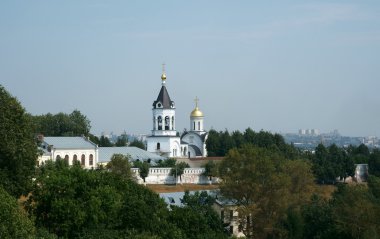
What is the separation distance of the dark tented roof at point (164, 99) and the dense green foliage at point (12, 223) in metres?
51.7

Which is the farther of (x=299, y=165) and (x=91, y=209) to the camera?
(x=299, y=165)

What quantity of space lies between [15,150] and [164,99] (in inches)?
1804

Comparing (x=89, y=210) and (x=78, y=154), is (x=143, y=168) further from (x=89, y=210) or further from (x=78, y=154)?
(x=89, y=210)

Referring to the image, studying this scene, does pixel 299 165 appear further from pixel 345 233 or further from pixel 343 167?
pixel 343 167

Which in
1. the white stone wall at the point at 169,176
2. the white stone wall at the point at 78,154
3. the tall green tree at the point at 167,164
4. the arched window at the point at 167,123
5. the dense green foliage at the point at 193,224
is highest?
the arched window at the point at 167,123

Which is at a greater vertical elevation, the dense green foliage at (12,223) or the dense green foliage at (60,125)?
the dense green foliage at (60,125)

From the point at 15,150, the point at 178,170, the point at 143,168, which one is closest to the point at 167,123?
the point at 178,170

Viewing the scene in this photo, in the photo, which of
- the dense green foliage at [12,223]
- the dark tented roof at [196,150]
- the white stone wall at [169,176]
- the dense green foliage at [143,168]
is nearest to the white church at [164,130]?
the dark tented roof at [196,150]

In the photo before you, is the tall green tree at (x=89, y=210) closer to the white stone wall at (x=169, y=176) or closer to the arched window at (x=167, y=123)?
the white stone wall at (x=169, y=176)

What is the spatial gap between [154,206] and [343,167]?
44333 mm

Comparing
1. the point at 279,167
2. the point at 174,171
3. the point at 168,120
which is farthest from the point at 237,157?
the point at 168,120

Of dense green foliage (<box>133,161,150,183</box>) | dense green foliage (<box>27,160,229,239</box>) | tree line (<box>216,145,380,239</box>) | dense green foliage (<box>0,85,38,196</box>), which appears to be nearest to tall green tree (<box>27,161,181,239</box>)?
dense green foliage (<box>27,160,229,239</box>)

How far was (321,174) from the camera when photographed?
7694 centimetres

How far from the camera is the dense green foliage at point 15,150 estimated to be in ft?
123
